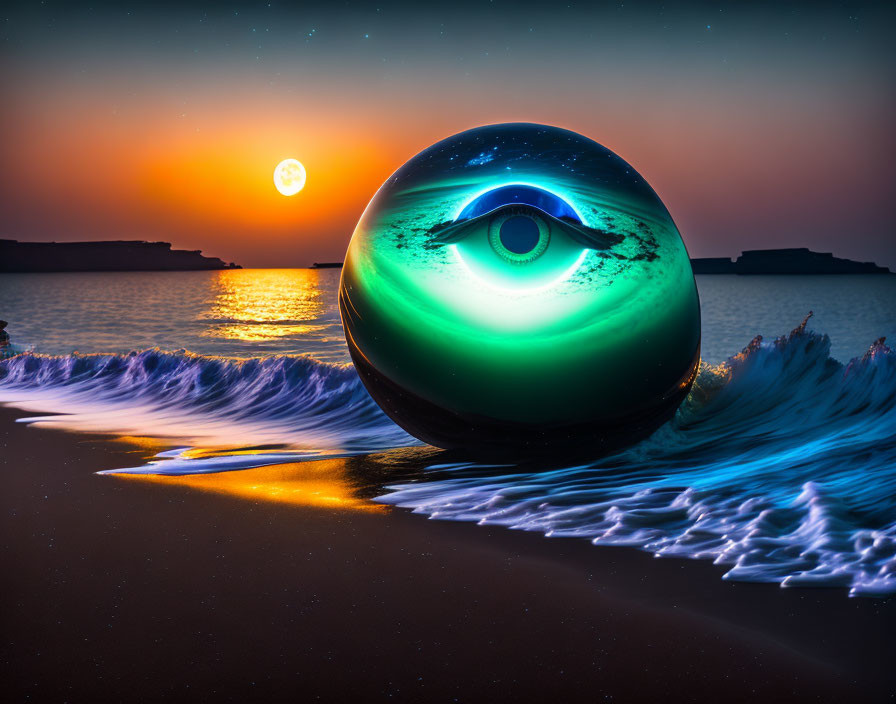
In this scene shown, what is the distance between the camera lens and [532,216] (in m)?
4.41

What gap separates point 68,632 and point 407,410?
96.3 inches

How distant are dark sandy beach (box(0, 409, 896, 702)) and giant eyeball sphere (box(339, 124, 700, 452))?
3.04ft

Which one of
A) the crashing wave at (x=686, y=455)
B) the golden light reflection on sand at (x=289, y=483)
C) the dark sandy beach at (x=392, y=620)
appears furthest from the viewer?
the golden light reflection on sand at (x=289, y=483)

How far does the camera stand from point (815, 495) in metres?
4.00

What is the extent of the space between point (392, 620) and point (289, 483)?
6.74 feet

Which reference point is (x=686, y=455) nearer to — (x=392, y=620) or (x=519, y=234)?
(x=519, y=234)

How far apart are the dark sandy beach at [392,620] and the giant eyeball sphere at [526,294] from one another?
93 centimetres

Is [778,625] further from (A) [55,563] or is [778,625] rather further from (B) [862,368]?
(B) [862,368]

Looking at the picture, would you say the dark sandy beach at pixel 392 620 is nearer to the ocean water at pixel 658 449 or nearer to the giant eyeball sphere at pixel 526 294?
the ocean water at pixel 658 449

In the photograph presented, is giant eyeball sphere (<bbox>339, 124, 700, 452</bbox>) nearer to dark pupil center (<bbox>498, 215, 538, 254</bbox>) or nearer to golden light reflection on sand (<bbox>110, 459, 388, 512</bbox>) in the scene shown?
dark pupil center (<bbox>498, 215, 538, 254</bbox>)

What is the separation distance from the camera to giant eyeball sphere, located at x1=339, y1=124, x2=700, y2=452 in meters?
4.41

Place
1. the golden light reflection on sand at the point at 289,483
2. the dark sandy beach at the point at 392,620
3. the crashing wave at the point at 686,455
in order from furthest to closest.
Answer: the golden light reflection on sand at the point at 289,483, the crashing wave at the point at 686,455, the dark sandy beach at the point at 392,620

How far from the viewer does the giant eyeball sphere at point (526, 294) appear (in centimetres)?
441

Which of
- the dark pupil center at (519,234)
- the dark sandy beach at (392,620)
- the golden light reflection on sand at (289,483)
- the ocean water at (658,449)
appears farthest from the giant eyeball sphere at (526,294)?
the dark sandy beach at (392,620)
